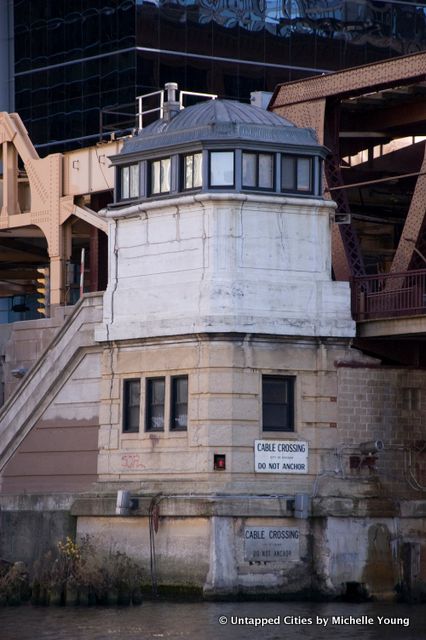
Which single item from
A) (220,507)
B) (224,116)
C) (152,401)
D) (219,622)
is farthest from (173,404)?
(219,622)

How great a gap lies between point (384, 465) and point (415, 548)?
2323mm

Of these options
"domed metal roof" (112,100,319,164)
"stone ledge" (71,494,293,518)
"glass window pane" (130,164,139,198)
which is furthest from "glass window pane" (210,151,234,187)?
"stone ledge" (71,494,293,518)

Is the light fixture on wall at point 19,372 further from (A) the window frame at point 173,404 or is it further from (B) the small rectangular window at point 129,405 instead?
(A) the window frame at point 173,404

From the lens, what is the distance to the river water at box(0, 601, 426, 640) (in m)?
41.8

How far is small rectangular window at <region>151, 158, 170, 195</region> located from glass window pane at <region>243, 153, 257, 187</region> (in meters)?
2.08

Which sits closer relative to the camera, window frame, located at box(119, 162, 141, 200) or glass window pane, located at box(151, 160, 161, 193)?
glass window pane, located at box(151, 160, 161, 193)

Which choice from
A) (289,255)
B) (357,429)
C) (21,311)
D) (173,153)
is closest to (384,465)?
(357,429)

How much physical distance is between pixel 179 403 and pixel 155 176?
19.1 feet

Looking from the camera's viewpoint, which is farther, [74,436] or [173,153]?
[74,436]

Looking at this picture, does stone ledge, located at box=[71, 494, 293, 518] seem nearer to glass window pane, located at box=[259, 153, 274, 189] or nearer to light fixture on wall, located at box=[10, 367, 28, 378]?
glass window pane, located at box=[259, 153, 274, 189]

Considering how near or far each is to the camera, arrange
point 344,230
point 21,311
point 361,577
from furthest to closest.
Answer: point 21,311, point 344,230, point 361,577

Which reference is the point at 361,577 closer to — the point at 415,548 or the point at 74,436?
the point at 415,548

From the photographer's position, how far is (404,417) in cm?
5075

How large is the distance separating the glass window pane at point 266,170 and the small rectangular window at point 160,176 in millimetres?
2393
